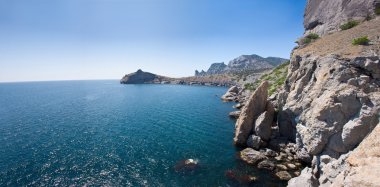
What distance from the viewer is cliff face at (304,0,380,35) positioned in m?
A: 54.0

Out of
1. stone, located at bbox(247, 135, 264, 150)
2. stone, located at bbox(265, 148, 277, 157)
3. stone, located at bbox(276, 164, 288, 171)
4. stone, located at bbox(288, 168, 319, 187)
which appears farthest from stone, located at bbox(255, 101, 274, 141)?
stone, located at bbox(288, 168, 319, 187)

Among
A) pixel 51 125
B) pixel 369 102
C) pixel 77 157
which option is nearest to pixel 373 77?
pixel 369 102

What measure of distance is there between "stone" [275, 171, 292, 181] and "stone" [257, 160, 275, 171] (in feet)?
5.08

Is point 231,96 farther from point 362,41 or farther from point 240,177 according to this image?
point 240,177

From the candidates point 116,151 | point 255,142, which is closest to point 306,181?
point 255,142

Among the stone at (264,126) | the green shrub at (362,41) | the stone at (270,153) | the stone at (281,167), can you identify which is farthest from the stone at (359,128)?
the green shrub at (362,41)

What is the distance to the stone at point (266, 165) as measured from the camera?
3373 cm

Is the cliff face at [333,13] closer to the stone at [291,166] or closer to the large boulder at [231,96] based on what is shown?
the stone at [291,166]

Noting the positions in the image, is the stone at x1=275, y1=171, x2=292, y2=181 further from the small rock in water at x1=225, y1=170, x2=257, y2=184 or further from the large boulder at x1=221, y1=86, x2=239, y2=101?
the large boulder at x1=221, y1=86, x2=239, y2=101

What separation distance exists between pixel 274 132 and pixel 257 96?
861cm

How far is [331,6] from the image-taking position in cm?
6725

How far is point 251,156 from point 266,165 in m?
3.49

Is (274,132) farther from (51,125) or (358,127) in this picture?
(51,125)

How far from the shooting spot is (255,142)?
4128 cm
